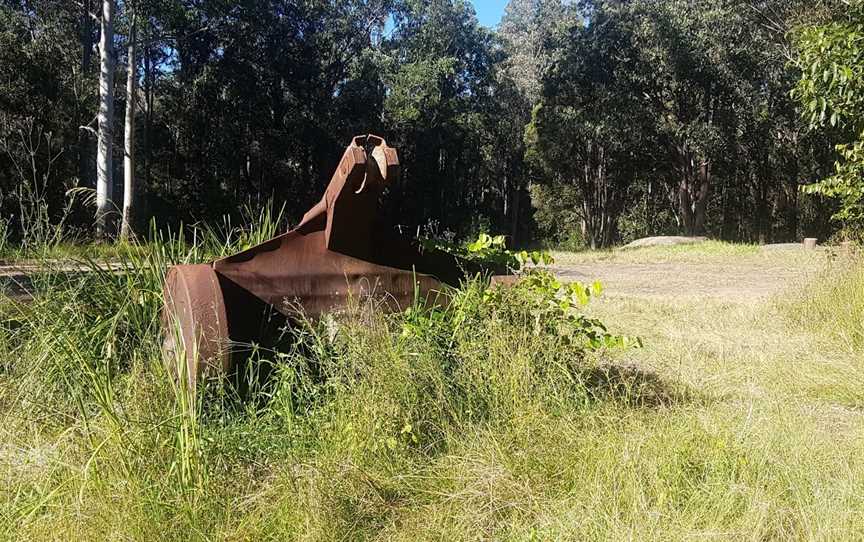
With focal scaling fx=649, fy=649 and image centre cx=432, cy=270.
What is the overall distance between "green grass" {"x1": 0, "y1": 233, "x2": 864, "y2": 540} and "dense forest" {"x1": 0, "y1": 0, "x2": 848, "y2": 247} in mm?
14015

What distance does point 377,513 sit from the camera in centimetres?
210

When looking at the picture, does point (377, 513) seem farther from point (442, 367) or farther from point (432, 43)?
point (432, 43)

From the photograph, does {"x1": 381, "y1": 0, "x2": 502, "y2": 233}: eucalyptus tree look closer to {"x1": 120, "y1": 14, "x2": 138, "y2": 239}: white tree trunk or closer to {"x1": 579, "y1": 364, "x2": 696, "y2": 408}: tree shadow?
{"x1": 120, "y1": 14, "x2": 138, "y2": 239}: white tree trunk

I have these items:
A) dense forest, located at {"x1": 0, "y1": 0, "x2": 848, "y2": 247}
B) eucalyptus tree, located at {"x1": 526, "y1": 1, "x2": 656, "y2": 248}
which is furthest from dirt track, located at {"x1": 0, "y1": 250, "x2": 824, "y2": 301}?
eucalyptus tree, located at {"x1": 526, "y1": 1, "x2": 656, "y2": 248}

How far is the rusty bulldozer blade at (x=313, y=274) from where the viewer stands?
8.75 ft

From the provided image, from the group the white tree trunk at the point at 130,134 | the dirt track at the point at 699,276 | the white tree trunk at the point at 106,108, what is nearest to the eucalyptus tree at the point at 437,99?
the white tree trunk at the point at 130,134

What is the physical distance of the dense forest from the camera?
19984 mm

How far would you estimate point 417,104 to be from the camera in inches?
1052

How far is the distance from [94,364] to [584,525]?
81.8 inches

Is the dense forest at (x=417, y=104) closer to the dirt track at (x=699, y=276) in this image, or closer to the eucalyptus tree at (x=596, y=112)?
the eucalyptus tree at (x=596, y=112)

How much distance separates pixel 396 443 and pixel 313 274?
Answer: 3.33ft

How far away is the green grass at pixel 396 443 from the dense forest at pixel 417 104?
1401cm

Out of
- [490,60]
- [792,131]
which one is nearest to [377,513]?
[792,131]

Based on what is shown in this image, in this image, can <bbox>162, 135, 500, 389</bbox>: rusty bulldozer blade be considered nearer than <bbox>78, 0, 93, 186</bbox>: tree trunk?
Yes
